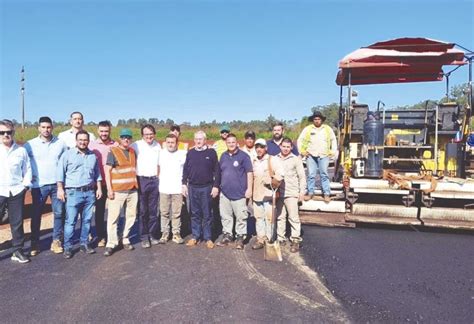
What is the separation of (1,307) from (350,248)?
4.36 m

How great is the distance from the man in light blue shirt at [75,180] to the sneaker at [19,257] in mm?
480

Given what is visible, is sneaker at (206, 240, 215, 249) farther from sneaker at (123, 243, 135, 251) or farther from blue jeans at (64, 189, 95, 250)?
blue jeans at (64, 189, 95, 250)

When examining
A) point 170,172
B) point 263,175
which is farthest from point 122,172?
point 263,175

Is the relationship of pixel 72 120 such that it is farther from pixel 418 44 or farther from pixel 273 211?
pixel 418 44

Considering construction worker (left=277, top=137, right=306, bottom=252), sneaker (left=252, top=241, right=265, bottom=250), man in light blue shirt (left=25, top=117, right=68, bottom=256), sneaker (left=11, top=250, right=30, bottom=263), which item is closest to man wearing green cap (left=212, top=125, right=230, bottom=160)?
construction worker (left=277, top=137, right=306, bottom=252)

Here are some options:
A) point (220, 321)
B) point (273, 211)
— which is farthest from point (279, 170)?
point (220, 321)

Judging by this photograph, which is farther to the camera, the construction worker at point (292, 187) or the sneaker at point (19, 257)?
the construction worker at point (292, 187)

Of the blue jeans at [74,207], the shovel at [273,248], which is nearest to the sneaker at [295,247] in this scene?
the shovel at [273,248]

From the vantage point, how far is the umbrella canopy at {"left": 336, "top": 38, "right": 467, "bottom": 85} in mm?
6469

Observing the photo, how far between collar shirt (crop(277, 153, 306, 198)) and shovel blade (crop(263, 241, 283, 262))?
74cm

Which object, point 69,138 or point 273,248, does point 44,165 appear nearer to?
point 69,138

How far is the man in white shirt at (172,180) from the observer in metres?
5.57

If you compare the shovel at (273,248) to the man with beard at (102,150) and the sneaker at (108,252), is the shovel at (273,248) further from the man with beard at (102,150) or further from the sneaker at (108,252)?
the man with beard at (102,150)

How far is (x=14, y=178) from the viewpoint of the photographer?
4.82m
